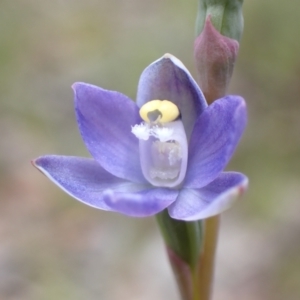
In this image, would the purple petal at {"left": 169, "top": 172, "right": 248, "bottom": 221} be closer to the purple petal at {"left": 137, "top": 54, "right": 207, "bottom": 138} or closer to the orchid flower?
the orchid flower

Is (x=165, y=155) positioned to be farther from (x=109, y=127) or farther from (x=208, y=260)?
(x=208, y=260)

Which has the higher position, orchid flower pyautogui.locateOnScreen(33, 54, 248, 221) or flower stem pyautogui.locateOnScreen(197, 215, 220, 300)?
orchid flower pyautogui.locateOnScreen(33, 54, 248, 221)

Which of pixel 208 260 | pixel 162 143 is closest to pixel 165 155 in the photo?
pixel 162 143

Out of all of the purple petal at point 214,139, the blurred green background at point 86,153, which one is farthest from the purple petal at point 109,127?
the blurred green background at point 86,153

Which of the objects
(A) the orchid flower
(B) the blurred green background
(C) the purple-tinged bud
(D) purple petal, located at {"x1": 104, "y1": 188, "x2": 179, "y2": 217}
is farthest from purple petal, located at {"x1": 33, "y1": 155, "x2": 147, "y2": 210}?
(B) the blurred green background

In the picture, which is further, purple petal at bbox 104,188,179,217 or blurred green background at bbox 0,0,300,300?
blurred green background at bbox 0,0,300,300

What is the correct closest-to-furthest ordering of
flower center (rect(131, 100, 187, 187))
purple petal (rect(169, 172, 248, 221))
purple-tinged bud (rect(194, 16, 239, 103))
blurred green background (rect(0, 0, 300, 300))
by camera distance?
purple petal (rect(169, 172, 248, 221)) → purple-tinged bud (rect(194, 16, 239, 103)) → flower center (rect(131, 100, 187, 187)) → blurred green background (rect(0, 0, 300, 300))
